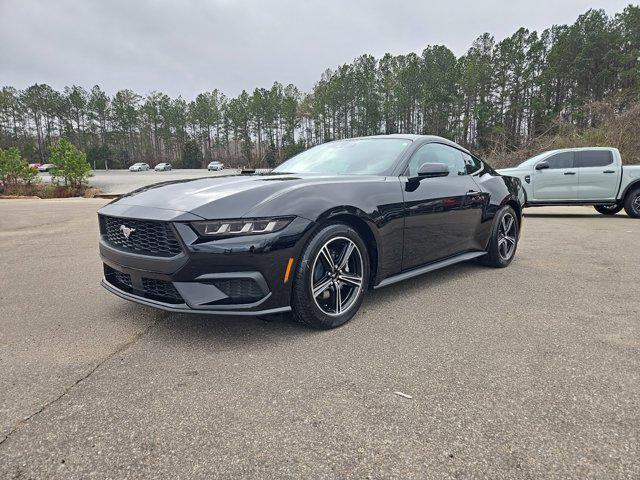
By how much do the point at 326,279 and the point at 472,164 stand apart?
2.52 metres

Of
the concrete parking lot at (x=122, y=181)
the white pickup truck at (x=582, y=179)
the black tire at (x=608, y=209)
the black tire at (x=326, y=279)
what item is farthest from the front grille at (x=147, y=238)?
the concrete parking lot at (x=122, y=181)

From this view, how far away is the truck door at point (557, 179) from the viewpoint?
9.62 m

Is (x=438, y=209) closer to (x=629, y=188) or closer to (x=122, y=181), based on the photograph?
(x=629, y=188)

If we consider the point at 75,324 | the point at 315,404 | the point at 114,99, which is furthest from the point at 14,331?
the point at 114,99

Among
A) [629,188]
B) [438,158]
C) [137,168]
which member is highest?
[137,168]

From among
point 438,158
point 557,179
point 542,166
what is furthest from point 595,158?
point 438,158

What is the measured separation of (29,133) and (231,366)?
309 feet

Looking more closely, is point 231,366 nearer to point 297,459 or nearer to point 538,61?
point 297,459

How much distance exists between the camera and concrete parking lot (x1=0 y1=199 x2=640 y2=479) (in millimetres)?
A: 1519

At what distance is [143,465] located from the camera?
1495 millimetres

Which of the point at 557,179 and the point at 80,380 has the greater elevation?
the point at 557,179

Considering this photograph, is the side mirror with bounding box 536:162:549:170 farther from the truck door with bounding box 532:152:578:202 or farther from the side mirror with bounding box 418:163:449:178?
the side mirror with bounding box 418:163:449:178

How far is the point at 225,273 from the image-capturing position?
94.3 inches

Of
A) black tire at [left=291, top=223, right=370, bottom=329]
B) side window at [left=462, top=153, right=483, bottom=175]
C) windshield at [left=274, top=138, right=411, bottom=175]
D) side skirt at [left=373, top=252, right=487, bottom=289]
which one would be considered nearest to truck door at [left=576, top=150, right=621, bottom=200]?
side window at [left=462, top=153, right=483, bottom=175]
